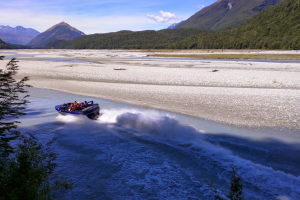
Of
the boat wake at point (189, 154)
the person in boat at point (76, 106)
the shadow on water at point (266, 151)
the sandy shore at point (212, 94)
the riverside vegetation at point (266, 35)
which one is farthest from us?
the riverside vegetation at point (266, 35)

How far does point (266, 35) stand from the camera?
133 meters

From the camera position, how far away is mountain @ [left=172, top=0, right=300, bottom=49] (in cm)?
11410

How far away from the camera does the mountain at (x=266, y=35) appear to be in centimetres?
11410

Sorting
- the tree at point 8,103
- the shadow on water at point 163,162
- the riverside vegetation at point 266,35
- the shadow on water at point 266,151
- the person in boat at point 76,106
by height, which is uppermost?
the riverside vegetation at point 266,35

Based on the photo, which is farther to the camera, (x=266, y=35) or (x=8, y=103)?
(x=266, y=35)

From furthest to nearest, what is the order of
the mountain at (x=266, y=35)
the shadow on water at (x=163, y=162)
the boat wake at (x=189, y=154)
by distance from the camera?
the mountain at (x=266, y=35), the boat wake at (x=189, y=154), the shadow on water at (x=163, y=162)

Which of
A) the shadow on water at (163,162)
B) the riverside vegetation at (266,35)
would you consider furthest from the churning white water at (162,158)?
the riverside vegetation at (266,35)

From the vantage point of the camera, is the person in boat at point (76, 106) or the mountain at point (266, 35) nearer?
the person in boat at point (76, 106)

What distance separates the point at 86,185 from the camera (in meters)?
11.0

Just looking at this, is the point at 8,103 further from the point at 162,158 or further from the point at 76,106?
the point at 76,106

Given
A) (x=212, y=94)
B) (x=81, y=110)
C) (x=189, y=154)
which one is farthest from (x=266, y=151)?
(x=81, y=110)

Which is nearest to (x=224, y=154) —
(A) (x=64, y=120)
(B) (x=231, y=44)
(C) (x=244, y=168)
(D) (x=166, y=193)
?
(C) (x=244, y=168)

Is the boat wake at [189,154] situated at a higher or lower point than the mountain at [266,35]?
lower

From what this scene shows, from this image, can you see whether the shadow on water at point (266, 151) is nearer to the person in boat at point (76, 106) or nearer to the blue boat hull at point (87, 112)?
the blue boat hull at point (87, 112)
